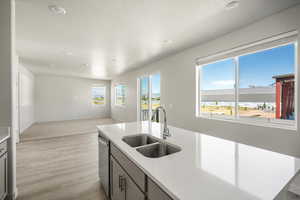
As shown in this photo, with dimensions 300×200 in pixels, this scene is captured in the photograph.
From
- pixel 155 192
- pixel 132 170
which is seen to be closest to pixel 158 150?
pixel 132 170

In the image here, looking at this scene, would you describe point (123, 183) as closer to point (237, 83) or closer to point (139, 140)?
point (139, 140)

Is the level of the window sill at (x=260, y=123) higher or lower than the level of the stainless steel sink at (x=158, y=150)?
higher

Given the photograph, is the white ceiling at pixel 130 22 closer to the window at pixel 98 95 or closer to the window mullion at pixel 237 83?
the window mullion at pixel 237 83

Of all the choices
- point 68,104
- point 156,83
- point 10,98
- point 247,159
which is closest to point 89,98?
point 68,104

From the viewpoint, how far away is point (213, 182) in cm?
70

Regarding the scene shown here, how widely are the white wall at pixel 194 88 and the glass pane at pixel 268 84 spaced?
12.2 inches

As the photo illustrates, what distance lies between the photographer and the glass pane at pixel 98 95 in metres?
8.30

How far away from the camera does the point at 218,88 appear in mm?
2879

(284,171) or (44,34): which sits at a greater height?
(44,34)

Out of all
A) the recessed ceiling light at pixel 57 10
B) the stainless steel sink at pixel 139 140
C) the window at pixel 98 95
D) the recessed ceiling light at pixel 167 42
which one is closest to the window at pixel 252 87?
the recessed ceiling light at pixel 167 42

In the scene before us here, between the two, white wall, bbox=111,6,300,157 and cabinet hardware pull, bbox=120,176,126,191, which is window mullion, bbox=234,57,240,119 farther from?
cabinet hardware pull, bbox=120,176,126,191

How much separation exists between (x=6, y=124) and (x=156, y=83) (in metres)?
3.76

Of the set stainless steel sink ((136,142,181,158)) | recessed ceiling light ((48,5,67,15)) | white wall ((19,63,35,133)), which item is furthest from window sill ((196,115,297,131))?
white wall ((19,63,35,133))

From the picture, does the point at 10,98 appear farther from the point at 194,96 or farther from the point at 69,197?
the point at 194,96
